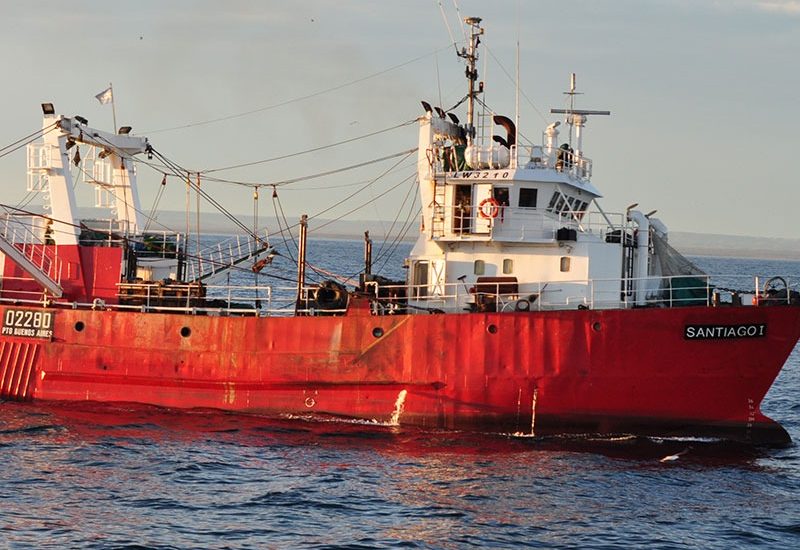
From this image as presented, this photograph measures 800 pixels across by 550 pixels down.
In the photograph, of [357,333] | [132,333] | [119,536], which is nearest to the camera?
[119,536]

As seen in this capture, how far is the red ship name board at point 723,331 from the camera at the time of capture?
23484 mm

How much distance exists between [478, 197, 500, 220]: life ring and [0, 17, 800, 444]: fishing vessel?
0.16ft

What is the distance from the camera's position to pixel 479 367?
24297 millimetres

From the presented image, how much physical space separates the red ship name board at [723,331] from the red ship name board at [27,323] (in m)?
14.8

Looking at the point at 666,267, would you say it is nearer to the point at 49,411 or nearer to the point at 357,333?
the point at 357,333

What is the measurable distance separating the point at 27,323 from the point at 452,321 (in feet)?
34.9

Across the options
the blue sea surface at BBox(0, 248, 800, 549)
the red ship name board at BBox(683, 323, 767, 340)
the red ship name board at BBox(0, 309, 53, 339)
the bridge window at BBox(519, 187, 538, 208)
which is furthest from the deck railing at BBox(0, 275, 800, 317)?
the blue sea surface at BBox(0, 248, 800, 549)

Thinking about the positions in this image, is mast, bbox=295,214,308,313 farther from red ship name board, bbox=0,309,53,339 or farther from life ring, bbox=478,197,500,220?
red ship name board, bbox=0,309,53,339

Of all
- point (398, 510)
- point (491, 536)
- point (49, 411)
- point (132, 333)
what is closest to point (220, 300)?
point (132, 333)

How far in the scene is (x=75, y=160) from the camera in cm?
3005

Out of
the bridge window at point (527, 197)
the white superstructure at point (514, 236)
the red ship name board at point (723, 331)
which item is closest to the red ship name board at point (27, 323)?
the white superstructure at point (514, 236)

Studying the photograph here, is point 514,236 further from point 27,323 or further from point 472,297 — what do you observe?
point 27,323

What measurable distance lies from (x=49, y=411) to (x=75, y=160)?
7099mm

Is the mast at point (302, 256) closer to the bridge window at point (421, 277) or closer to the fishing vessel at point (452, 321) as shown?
the fishing vessel at point (452, 321)
